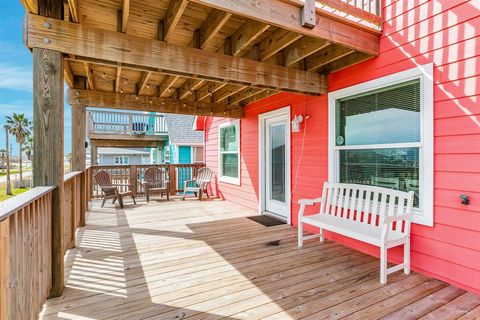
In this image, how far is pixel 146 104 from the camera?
16.4ft

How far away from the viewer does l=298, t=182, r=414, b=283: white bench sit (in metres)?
2.52

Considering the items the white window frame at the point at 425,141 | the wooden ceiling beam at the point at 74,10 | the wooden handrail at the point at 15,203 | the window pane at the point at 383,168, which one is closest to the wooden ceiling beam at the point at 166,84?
the wooden ceiling beam at the point at 74,10

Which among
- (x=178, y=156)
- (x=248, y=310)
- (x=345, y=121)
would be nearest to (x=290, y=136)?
(x=345, y=121)

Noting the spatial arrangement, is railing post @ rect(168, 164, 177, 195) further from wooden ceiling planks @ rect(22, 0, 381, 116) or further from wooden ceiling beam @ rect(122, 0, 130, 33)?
wooden ceiling beam @ rect(122, 0, 130, 33)

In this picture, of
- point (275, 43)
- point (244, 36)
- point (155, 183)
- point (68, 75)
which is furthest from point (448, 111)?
point (155, 183)

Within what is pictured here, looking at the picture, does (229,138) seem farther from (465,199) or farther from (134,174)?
(465,199)

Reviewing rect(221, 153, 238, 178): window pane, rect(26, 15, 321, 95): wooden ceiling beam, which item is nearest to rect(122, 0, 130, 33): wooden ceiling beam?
rect(26, 15, 321, 95): wooden ceiling beam

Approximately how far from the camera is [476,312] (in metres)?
2.02

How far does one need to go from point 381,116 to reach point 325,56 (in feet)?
3.39

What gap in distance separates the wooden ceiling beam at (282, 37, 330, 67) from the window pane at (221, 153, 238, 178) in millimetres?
3557

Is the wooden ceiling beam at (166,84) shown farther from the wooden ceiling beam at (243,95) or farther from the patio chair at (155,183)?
the patio chair at (155,183)

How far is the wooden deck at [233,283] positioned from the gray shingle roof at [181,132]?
721cm

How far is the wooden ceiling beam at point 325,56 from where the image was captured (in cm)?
307

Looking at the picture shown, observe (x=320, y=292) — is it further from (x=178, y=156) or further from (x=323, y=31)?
(x=178, y=156)
